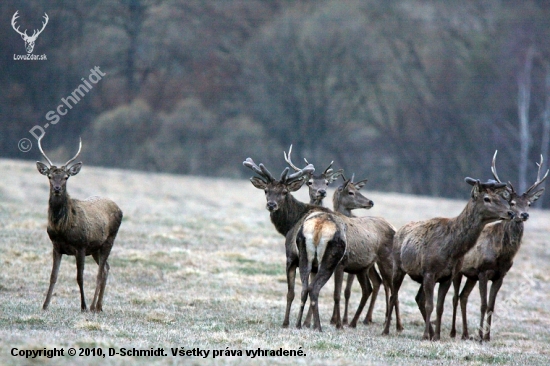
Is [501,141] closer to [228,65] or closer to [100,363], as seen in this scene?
[228,65]

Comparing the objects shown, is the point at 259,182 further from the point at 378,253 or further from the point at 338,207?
the point at 338,207

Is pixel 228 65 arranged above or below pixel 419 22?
below

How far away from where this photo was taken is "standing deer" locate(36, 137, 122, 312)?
12.9 meters

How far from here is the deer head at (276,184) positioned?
44.2 ft

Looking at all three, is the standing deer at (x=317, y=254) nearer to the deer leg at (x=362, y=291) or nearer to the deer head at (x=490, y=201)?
the deer leg at (x=362, y=291)

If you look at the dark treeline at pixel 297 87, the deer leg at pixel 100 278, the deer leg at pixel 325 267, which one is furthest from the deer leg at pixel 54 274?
the dark treeline at pixel 297 87

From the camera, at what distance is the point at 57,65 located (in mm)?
45500

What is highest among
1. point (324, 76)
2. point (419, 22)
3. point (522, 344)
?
point (419, 22)

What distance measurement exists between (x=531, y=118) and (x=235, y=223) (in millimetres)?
25187

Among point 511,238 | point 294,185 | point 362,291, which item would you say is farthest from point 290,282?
point 511,238

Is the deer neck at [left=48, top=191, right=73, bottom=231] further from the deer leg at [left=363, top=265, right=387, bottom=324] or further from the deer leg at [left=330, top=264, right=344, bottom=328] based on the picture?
the deer leg at [left=363, top=265, right=387, bottom=324]

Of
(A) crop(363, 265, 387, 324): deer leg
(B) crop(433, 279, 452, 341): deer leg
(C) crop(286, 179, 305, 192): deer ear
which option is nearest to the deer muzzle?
(C) crop(286, 179, 305, 192): deer ear

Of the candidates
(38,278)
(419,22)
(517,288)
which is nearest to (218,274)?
(38,278)

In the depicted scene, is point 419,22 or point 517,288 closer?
point 517,288
